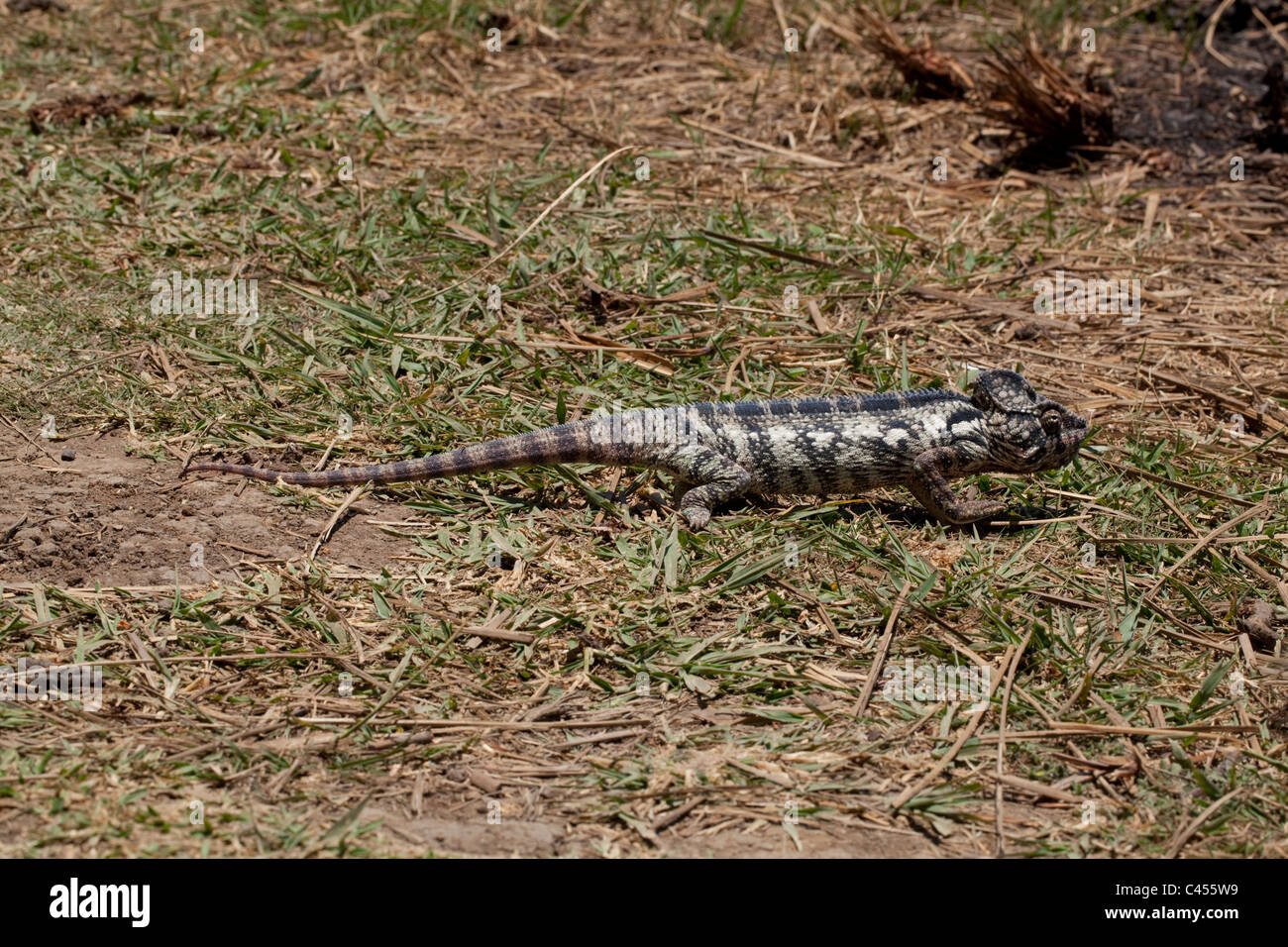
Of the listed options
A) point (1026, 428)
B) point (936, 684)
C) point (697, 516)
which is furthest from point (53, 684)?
point (1026, 428)

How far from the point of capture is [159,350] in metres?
6.88

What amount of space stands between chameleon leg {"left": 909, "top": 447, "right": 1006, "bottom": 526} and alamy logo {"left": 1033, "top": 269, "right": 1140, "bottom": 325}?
2222 millimetres

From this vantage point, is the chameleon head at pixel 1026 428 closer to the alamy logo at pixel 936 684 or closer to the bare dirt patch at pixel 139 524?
the alamy logo at pixel 936 684

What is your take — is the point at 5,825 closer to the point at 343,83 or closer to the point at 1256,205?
the point at 343,83

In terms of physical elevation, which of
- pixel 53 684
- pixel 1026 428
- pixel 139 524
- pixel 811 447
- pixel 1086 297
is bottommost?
pixel 53 684

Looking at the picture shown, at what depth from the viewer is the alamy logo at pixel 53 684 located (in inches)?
179

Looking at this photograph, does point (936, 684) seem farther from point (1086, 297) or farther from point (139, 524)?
point (1086, 297)

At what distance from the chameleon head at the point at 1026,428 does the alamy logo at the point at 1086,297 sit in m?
1.88

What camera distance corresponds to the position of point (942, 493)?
6.18 metres

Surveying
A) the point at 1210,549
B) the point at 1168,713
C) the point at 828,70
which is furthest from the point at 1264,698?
the point at 828,70

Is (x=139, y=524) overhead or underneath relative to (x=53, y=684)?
overhead

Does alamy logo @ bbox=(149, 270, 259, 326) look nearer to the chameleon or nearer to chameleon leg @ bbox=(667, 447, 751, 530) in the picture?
the chameleon

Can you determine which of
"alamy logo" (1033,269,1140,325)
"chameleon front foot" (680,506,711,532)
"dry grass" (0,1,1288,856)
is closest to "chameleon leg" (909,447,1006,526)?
"dry grass" (0,1,1288,856)

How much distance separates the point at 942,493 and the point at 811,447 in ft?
2.32
